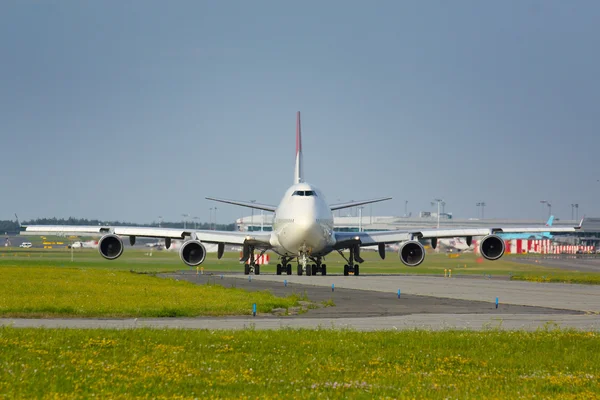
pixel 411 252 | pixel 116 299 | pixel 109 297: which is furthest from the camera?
pixel 411 252

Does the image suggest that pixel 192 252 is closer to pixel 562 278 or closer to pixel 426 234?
pixel 426 234

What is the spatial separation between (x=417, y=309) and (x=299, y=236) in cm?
2168

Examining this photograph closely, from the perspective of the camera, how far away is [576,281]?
168ft

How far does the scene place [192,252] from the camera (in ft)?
173

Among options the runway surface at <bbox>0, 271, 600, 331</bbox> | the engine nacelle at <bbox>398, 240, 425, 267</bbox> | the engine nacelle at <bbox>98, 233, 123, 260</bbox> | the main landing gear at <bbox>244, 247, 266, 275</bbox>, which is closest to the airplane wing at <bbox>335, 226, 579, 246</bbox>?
the engine nacelle at <bbox>398, 240, 425, 267</bbox>

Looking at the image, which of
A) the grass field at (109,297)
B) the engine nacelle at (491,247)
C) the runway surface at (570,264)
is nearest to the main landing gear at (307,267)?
the engine nacelle at (491,247)

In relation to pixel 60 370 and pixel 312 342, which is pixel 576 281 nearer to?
pixel 312 342

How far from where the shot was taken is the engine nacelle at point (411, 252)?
54.2 meters

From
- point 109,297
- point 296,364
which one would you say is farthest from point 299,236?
point 296,364

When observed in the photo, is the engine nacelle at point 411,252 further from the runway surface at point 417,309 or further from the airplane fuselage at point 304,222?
the runway surface at point 417,309

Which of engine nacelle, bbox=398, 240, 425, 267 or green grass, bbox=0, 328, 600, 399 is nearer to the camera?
green grass, bbox=0, 328, 600, 399

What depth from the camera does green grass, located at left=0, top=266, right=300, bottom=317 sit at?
86.7 ft

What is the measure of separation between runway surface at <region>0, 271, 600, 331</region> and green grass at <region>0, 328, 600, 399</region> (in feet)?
9.84

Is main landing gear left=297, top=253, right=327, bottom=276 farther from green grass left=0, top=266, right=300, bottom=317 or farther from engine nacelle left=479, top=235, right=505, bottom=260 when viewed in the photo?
green grass left=0, top=266, right=300, bottom=317
